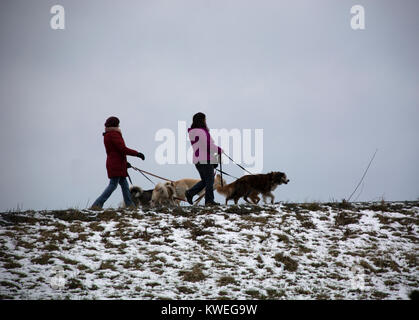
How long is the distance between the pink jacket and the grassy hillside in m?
1.24

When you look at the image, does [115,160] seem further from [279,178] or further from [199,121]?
[279,178]

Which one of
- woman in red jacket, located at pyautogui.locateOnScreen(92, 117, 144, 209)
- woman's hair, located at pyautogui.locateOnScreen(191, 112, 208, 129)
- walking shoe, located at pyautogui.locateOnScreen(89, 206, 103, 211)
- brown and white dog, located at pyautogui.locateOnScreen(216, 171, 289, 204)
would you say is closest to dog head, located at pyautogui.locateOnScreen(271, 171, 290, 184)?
brown and white dog, located at pyautogui.locateOnScreen(216, 171, 289, 204)

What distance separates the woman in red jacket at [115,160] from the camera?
967cm

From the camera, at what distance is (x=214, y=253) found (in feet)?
24.7

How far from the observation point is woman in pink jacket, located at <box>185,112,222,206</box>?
392 inches

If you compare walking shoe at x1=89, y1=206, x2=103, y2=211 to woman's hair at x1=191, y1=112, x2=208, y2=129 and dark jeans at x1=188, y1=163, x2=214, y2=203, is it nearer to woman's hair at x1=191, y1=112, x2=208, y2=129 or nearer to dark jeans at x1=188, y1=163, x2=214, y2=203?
dark jeans at x1=188, y1=163, x2=214, y2=203

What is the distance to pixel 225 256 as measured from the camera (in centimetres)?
744

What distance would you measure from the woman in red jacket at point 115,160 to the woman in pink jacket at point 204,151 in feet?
4.09

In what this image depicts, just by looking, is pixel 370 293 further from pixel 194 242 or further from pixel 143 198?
pixel 143 198

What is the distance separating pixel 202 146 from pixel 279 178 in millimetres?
3366

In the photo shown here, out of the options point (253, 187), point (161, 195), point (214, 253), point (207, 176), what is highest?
point (207, 176)

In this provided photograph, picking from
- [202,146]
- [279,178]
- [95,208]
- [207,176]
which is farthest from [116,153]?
[279,178]

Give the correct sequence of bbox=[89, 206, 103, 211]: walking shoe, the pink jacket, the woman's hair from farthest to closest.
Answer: the woman's hair, the pink jacket, bbox=[89, 206, 103, 211]: walking shoe
